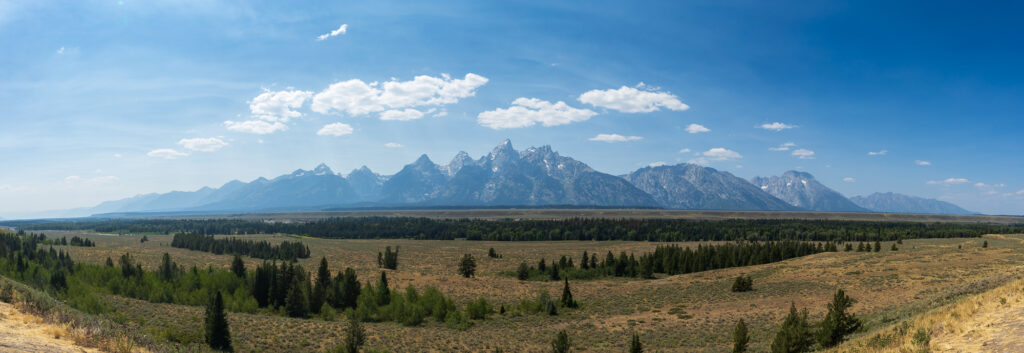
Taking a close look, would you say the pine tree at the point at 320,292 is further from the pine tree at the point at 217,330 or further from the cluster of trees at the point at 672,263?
the cluster of trees at the point at 672,263

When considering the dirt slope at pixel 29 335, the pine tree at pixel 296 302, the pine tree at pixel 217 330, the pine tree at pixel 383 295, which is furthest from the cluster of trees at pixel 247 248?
the dirt slope at pixel 29 335

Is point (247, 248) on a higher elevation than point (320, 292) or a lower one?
lower

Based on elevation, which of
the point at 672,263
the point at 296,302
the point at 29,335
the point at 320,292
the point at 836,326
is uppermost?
the point at 29,335

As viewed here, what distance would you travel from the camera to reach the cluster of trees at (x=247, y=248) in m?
121

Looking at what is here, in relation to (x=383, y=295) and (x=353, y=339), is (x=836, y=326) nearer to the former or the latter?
(x=353, y=339)

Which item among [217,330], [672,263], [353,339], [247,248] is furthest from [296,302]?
[247,248]

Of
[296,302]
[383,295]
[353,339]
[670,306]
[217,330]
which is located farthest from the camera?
[383,295]

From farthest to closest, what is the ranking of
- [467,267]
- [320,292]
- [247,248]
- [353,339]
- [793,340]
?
[247,248] → [467,267] → [320,292] → [353,339] → [793,340]

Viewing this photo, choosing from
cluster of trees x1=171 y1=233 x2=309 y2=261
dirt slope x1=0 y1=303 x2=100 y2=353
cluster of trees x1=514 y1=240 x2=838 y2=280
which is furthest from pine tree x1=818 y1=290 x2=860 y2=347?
cluster of trees x1=171 y1=233 x2=309 y2=261

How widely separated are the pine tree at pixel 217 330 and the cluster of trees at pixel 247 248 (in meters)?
81.2

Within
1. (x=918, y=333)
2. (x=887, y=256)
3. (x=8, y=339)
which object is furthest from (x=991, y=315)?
(x=887, y=256)

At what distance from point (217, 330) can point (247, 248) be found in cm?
11002

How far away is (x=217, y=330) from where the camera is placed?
36.5 m

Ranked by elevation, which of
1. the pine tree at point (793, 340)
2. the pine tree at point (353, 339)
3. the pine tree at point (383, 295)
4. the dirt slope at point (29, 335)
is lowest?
the pine tree at point (383, 295)
